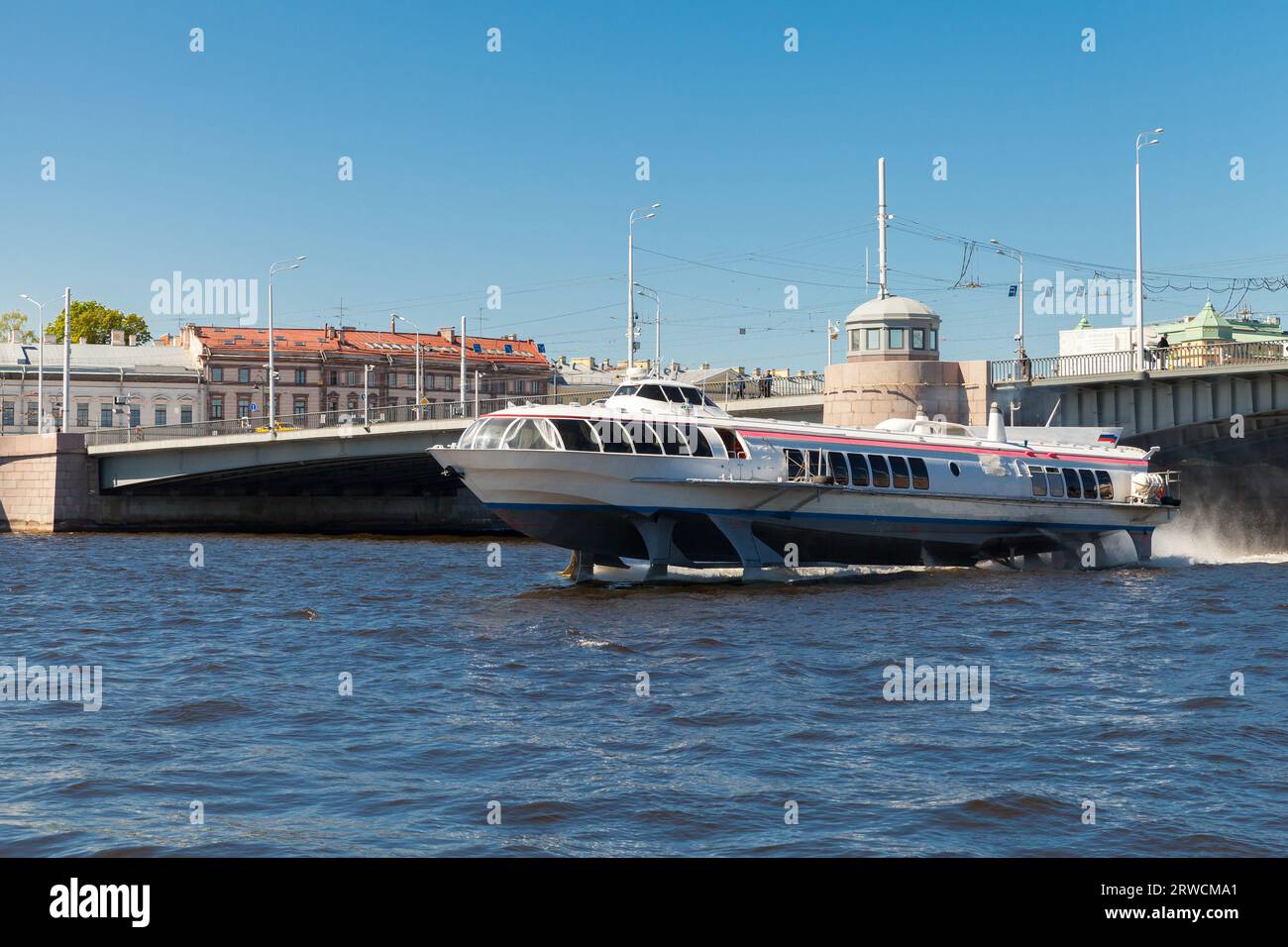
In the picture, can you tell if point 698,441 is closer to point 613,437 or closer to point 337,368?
point 613,437

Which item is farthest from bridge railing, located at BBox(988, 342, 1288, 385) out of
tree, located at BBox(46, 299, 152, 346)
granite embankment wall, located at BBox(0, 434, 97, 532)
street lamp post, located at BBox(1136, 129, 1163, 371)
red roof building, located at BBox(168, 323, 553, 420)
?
tree, located at BBox(46, 299, 152, 346)

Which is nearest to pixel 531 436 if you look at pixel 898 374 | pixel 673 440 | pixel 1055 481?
pixel 673 440

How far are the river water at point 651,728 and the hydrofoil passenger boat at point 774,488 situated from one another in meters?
2.52

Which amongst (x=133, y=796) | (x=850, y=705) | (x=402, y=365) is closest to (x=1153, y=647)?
(x=850, y=705)

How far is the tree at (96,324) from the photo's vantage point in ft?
418

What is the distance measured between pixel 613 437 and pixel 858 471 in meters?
7.37

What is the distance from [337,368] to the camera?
116438 mm

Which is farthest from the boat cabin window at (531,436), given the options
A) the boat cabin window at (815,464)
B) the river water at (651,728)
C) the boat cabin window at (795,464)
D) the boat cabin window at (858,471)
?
the boat cabin window at (858,471)

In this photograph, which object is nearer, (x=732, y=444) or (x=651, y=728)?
(x=651, y=728)

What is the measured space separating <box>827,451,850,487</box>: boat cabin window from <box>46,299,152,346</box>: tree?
103 metres

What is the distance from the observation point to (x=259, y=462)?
219ft

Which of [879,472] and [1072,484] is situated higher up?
[879,472]
